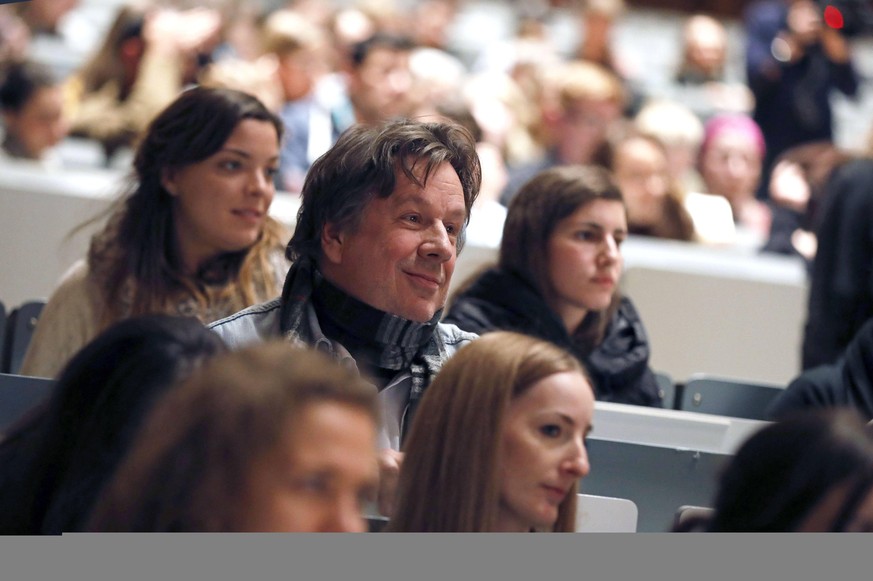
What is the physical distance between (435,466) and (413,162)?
23.9 inches

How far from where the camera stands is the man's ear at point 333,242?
7.68 feet

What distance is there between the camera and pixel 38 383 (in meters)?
2.27

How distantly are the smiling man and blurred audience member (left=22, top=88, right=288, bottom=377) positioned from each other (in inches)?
29.0

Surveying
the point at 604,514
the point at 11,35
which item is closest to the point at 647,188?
the point at 11,35

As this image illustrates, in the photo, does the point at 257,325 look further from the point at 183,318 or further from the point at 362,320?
the point at 183,318

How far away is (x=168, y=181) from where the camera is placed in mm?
3182

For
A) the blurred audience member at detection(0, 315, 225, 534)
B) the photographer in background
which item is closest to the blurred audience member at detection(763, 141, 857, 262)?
the photographer in background

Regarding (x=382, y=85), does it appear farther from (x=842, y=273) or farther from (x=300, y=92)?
(x=842, y=273)

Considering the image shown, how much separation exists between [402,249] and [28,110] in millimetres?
2696

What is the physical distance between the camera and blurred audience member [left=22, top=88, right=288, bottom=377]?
121 inches

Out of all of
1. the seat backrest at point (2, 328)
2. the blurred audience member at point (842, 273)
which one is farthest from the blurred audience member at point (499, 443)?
the blurred audience member at point (842, 273)

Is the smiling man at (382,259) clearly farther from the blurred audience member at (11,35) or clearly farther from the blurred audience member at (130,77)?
the blurred audience member at (11,35)

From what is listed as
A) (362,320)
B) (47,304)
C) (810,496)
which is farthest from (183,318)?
(47,304)

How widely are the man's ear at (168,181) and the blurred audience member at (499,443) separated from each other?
4.37ft
